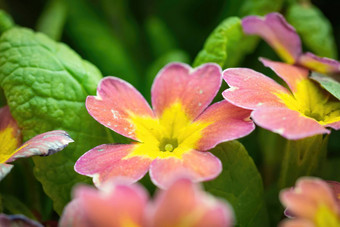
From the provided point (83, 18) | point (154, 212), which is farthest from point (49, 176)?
point (83, 18)

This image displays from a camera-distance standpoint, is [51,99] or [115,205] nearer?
[115,205]

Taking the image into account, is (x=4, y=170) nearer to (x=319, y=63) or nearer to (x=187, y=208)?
(x=187, y=208)

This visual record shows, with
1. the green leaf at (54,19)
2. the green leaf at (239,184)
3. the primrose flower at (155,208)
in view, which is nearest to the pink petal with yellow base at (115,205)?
the primrose flower at (155,208)

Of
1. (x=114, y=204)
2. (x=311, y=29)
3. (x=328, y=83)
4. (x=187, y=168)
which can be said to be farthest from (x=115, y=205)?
(x=311, y=29)

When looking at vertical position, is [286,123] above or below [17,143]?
above

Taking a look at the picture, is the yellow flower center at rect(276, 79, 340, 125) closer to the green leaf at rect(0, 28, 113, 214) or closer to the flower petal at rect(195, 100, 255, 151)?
the flower petal at rect(195, 100, 255, 151)

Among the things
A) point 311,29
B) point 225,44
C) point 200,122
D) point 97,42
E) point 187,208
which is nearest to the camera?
point 187,208
